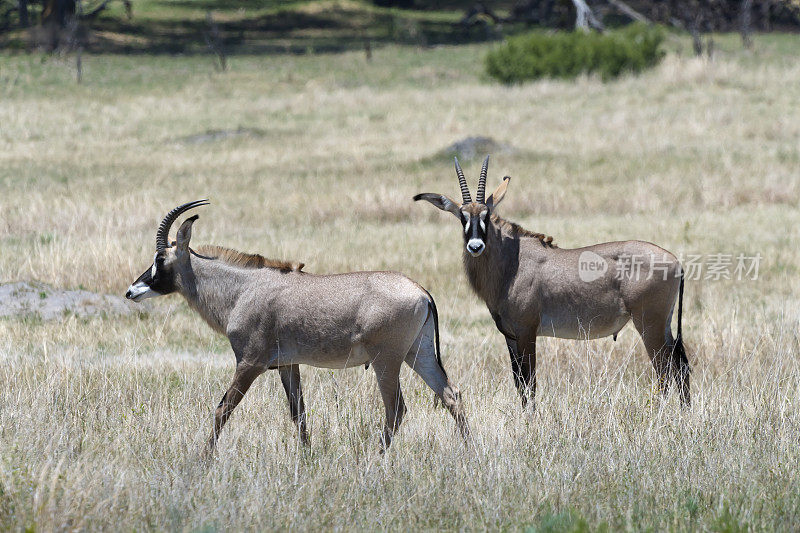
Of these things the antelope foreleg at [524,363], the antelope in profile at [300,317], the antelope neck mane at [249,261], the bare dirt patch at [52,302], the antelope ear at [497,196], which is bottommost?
the bare dirt patch at [52,302]

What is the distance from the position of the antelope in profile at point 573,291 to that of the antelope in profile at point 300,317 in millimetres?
1270

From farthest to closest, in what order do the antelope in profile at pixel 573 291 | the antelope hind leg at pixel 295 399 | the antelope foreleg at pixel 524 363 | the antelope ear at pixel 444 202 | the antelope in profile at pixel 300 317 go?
the antelope ear at pixel 444 202 < the antelope in profile at pixel 573 291 < the antelope foreleg at pixel 524 363 < the antelope hind leg at pixel 295 399 < the antelope in profile at pixel 300 317

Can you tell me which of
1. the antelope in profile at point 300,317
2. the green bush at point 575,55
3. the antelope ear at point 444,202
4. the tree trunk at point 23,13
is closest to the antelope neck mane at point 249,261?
the antelope in profile at point 300,317

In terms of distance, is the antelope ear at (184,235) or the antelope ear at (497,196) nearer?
the antelope ear at (184,235)

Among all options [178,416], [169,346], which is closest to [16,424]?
[178,416]

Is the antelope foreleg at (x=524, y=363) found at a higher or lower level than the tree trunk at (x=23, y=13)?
lower

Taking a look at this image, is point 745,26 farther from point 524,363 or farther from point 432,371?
point 432,371

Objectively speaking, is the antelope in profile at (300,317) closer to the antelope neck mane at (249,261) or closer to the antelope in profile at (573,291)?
the antelope neck mane at (249,261)

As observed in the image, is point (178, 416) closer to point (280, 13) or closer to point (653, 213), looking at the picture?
point (653, 213)

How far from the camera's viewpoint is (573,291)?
8.29 meters

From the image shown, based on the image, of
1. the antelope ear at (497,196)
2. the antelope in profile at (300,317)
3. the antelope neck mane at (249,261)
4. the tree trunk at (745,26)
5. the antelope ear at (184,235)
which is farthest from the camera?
the tree trunk at (745,26)

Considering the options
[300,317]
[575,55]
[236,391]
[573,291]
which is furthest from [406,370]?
[575,55]

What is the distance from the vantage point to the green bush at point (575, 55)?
4109 centimetres

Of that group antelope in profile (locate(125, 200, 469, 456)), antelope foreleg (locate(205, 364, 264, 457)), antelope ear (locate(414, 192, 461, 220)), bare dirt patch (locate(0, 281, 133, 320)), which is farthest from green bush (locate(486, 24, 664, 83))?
antelope foreleg (locate(205, 364, 264, 457))
